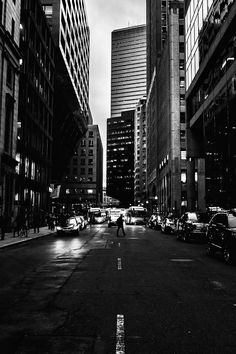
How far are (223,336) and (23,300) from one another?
162 inches

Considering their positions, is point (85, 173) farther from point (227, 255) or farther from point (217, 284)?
point (217, 284)

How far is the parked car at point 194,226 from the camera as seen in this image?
22.7 m

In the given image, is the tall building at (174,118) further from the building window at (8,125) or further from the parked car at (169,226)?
the building window at (8,125)

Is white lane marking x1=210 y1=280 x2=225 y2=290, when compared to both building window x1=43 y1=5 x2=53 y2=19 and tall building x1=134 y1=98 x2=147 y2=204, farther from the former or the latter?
tall building x1=134 y1=98 x2=147 y2=204

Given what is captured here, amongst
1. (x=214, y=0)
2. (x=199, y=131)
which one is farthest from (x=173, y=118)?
(x=214, y=0)

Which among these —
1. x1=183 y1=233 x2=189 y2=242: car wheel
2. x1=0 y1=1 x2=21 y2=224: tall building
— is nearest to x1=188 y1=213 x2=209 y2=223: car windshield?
x1=183 y1=233 x2=189 y2=242: car wheel

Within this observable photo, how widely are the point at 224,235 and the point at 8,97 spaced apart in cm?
2558

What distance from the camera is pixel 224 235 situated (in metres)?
13.6

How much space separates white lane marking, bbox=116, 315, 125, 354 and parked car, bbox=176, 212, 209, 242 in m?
17.2

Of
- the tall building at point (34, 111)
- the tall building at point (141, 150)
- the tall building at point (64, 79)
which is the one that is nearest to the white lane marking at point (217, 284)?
the tall building at point (34, 111)

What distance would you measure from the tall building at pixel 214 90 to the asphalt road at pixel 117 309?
2321 cm

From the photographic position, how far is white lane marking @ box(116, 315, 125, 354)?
15.5ft

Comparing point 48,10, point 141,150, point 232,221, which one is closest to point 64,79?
point 48,10

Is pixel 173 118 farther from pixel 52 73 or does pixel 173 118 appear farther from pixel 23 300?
pixel 23 300
